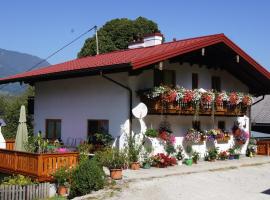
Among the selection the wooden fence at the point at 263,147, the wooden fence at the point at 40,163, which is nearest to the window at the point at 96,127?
the wooden fence at the point at 40,163

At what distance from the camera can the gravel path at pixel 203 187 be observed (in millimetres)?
12547

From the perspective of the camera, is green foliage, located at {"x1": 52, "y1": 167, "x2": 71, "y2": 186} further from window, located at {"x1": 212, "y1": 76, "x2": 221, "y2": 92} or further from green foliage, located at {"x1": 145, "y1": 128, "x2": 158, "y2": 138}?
window, located at {"x1": 212, "y1": 76, "x2": 221, "y2": 92}

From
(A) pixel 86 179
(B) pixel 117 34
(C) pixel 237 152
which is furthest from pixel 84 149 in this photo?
(B) pixel 117 34

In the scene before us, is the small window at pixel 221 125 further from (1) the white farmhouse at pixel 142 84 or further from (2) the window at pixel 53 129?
(2) the window at pixel 53 129

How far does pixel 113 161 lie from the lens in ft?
48.9

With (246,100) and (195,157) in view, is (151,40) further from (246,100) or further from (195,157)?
(195,157)

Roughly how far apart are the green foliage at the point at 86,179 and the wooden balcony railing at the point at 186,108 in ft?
15.9

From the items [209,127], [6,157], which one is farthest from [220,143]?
[6,157]

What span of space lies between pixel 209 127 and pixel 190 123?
131cm

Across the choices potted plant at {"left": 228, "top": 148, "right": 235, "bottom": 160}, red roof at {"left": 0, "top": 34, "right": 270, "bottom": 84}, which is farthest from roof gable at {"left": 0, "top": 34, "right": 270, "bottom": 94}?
potted plant at {"left": 228, "top": 148, "right": 235, "bottom": 160}

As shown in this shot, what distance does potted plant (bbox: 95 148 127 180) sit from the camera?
46.8 ft

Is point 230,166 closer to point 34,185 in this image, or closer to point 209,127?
point 209,127

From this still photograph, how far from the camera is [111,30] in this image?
4597 cm

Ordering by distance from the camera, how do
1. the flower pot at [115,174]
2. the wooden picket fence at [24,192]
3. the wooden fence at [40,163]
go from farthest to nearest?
the flower pot at [115,174], the wooden fence at [40,163], the wooden picket fence at [24,192]
